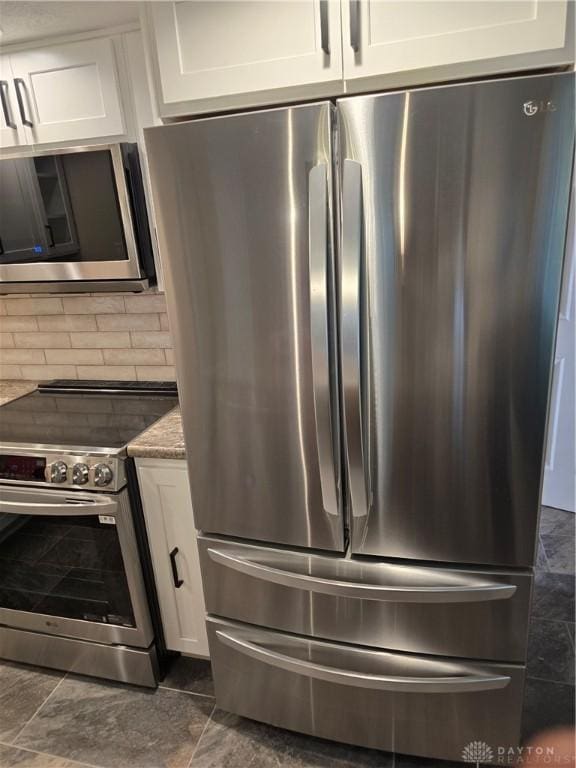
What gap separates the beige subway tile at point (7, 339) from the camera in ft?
7.99

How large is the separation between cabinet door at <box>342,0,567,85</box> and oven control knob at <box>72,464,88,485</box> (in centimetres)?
132

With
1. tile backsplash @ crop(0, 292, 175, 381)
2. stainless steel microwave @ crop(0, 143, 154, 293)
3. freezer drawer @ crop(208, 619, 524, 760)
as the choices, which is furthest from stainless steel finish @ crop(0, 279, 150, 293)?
freezer drawer @ crop(208, 619, 524, 760)

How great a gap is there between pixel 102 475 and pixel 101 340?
831 millimetres

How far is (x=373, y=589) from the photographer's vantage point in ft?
4.55

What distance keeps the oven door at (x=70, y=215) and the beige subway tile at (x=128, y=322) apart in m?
0.43

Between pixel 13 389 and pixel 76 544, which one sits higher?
pixel 13 389

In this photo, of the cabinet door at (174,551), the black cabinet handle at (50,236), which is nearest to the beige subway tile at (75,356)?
the black cabinet handle at (50,236)

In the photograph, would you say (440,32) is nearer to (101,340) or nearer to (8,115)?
(8,115)

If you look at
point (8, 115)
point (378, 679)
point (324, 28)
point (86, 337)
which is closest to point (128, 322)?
Answer: point (86, 337)

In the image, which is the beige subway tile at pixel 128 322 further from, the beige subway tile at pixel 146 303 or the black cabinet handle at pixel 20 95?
the black cabinet handle at pixel 20 95

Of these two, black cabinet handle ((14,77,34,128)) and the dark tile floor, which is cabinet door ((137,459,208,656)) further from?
black cabinet handle ((14,77,34,128))

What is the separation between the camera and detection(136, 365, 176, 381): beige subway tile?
2.24 m

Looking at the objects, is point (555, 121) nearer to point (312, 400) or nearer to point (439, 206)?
point (439, 206)

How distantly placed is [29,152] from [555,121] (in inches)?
60.9
